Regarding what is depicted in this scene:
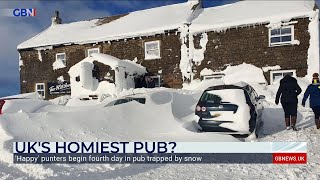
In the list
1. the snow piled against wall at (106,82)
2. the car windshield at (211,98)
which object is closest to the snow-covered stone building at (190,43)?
the snow piled against wall at (106,82)

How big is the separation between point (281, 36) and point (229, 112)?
11.3 meters

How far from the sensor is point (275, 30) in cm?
1830

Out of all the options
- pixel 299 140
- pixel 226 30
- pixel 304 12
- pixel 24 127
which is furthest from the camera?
pixel 226 30

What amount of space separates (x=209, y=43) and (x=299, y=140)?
12041 millimetres

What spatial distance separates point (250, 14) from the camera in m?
19.2

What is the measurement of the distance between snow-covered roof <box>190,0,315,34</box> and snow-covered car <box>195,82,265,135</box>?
10432 millimetres

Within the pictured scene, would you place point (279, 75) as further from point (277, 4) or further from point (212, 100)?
point (212, 100)

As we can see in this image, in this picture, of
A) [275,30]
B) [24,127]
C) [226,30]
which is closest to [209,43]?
[226,30]

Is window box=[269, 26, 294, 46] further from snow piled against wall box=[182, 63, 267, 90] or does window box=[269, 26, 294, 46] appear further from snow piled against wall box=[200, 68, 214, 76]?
snow piled against wall box=[200, 68, 214, 76]

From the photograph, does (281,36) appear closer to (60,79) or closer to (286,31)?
(286,31)

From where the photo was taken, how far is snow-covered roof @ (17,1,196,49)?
21375mm

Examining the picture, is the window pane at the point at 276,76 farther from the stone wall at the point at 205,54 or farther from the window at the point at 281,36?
the window at the point at 281,36

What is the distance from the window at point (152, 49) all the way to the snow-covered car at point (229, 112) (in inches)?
492

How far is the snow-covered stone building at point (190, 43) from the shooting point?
17938 mm
